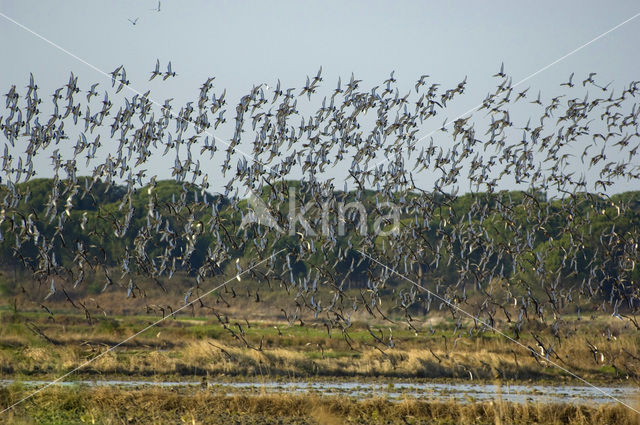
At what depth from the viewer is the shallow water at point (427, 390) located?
105ft

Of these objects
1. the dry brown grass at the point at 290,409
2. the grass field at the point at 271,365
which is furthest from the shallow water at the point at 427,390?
the dry brown grass at the point at 290,409

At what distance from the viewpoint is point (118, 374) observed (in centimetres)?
3769

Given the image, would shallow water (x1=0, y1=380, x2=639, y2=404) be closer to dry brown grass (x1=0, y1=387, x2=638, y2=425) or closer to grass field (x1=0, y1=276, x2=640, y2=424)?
grass field (x1=0, y1=276, x2=640, y2=424)

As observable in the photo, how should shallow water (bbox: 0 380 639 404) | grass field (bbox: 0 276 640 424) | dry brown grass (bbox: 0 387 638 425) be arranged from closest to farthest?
1. dry brown grass (bbox: 0 387 638 425)
2. grass field (bbox: 0 276 640 424)
3. shallow water (bbox: 0 380 639 404)

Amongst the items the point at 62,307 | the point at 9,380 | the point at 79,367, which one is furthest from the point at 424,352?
the point at 62,307

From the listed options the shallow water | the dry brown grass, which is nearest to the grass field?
the dry brown grass

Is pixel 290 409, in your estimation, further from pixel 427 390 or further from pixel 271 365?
pixel 271 365

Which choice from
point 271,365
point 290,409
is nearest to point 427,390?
point 271,365

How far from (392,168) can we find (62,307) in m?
45.5

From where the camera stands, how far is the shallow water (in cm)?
3216

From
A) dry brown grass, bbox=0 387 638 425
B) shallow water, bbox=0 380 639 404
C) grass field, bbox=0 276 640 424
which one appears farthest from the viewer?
shallow water, bbox=0 380 639 404

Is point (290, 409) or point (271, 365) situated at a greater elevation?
point (290, 409)

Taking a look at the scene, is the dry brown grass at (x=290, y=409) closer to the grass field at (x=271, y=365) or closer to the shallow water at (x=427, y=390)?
the grass field at (x=271, y=365)

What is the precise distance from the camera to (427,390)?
35.3 metres
